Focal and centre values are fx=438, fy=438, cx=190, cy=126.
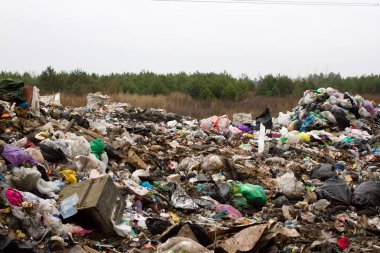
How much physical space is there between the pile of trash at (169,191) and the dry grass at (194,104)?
7.15m

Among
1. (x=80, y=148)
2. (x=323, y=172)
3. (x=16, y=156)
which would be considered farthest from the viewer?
(x=323, y=172)

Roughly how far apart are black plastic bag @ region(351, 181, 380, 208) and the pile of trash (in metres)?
0.01

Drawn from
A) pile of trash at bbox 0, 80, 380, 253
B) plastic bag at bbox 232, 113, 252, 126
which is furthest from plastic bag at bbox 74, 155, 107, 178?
plastic bag at bbox 232, 113, 252, 126

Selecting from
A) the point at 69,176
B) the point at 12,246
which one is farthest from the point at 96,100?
the point at 12,246

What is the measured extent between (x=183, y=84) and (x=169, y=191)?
56.9 feet

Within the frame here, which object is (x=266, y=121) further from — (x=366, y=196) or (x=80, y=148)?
(x=80, y=148)

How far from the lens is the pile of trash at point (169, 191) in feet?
12.3

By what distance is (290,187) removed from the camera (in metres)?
5.71

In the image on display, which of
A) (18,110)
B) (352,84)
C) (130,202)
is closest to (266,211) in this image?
(130,202)

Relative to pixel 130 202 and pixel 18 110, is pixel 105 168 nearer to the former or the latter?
pixel 130 202

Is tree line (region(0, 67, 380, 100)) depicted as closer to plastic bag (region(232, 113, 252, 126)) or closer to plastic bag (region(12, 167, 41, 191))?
plastic bag (region(232, 113, 252, 126))

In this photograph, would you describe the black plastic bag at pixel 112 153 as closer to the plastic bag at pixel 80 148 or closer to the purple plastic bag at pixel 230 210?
the plastic bag at pixel 80 148

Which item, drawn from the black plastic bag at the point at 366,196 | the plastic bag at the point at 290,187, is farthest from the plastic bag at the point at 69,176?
the black plastic bag at the point at 366,196

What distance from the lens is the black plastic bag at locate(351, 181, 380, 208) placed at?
5.28m
